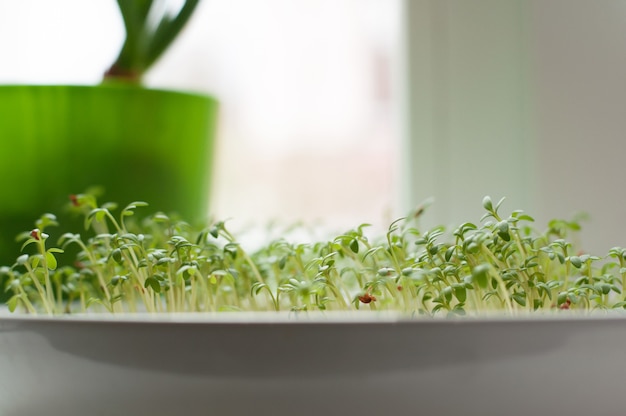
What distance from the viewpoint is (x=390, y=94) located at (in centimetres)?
166

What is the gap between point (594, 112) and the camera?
Result: 1.10 m

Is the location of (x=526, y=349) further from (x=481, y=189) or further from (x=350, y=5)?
(x=350, y=5)

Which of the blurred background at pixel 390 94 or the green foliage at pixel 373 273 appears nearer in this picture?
the green foliage at pixel 373 273

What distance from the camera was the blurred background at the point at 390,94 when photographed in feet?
3.62

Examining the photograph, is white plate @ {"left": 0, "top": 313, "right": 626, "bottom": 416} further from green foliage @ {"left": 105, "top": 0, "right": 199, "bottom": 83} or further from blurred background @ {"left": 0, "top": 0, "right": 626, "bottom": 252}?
green foliage @ {"left": 105, "top": 0, "right": 199, "bottom": 83}

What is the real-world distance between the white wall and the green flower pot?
0.48 meters

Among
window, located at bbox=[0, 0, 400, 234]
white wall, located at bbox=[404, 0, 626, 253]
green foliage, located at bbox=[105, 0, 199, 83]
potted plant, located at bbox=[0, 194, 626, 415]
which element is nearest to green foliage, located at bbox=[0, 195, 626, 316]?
potted plant, located at bbox=[0, 194, 626, 415]

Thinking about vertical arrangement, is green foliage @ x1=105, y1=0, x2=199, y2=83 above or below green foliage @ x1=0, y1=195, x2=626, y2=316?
above

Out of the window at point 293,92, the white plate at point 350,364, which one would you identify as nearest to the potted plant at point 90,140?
the window at point 293,92

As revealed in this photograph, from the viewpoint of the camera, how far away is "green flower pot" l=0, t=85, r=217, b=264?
44.7 inches

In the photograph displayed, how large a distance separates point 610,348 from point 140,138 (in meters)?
0.81

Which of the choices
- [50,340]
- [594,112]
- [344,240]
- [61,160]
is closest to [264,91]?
[61,160]

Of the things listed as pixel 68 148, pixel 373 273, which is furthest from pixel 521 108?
pixel 68 148

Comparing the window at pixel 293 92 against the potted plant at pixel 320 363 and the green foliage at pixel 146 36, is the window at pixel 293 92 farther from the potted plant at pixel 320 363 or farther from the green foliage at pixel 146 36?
the potted plant at pixel 320 363
